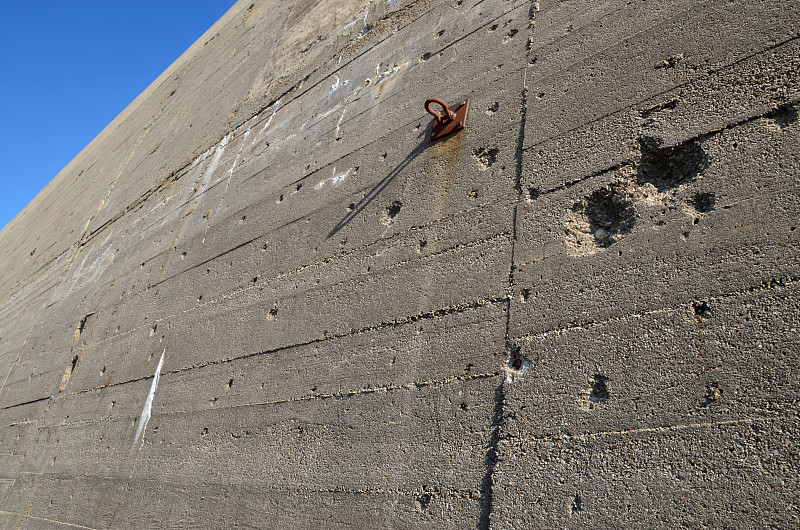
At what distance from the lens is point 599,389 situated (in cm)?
177

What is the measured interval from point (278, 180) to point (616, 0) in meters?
2.27

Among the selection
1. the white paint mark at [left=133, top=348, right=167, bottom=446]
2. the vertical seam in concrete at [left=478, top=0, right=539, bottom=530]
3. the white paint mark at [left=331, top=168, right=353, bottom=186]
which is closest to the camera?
the vertical seam in concrete at [left=478, top=0, right=539, bottom=530]

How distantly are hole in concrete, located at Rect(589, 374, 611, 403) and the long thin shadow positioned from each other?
1537 mm

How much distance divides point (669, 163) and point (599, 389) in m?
0.83

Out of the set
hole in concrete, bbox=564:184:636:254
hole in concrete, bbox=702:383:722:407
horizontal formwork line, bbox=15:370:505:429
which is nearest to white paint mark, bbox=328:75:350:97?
horizontal formwork line, bbox=15:370:505:429

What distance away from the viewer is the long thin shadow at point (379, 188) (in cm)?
292

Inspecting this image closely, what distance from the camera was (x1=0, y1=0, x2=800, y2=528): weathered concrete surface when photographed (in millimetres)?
1612

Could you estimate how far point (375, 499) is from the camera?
2170mm

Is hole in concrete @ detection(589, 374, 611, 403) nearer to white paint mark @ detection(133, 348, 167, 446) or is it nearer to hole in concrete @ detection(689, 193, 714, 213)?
hole in concrete @ detection(689, 193, 714, 213)

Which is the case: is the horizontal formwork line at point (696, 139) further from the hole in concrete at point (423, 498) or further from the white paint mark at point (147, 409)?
the white paint mark at point (147, 409)

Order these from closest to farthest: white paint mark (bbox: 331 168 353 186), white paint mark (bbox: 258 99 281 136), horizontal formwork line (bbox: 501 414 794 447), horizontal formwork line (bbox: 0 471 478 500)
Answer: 1. horizontal formwork line (bbox: 501 414 794 447)
2. horizontal formwork line (bbox: 0 471 478 500)
3. white paint mark (bbox: 331 168 353 186)
4. white paint mark (bbox: 258 99 281 136)

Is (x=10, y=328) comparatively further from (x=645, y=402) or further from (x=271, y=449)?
(x=645, y=402)

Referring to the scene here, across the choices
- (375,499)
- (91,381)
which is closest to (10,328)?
(91,381)

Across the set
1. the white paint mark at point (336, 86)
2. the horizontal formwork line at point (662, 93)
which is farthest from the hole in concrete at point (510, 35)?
the white paint mark at point (336, 86)
